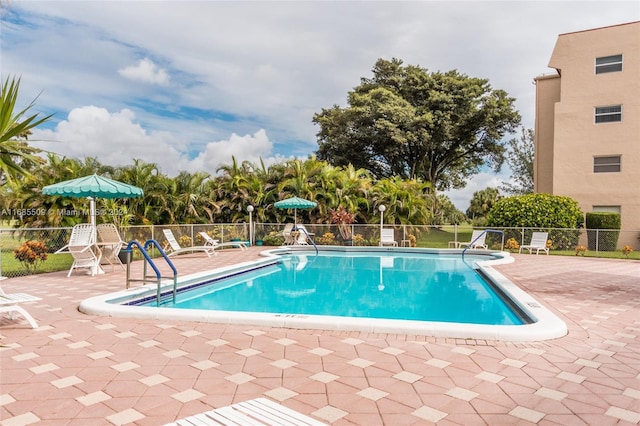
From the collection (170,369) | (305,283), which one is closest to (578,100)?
(305,283)

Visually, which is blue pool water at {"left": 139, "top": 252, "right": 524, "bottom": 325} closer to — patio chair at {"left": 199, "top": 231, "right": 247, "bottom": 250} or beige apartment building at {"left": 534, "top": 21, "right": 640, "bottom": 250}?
patio chair at {"left": 199, "top": 231, "right": 247, "bottom": 250}

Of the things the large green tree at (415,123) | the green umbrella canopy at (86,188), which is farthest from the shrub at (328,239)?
the large green tree at (415,123)

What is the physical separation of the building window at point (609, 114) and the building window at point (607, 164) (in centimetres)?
171

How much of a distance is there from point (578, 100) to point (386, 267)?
45.4ft

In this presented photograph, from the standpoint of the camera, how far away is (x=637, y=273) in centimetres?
1141

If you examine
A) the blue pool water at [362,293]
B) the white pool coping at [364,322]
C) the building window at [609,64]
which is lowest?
the blue pool water at [362,293]

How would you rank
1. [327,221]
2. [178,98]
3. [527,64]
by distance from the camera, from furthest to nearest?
1. [178,98]
2. [527,64]
3. [327,221]

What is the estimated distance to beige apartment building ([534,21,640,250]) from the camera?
64.7 feet

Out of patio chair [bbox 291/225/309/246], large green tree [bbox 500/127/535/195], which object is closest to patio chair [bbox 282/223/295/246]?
patio chair [bbox 291/225/309/246]

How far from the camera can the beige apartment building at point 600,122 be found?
64.7 feet

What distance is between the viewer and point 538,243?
16906 mm

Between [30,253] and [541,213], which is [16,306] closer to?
[30,253]

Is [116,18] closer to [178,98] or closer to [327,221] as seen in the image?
[327,221]

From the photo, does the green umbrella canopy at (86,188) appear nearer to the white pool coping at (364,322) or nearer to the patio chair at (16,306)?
the white pool coping at (364,322)
